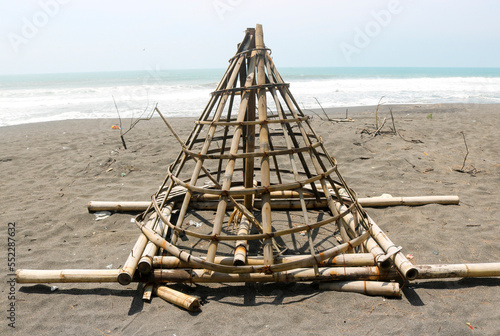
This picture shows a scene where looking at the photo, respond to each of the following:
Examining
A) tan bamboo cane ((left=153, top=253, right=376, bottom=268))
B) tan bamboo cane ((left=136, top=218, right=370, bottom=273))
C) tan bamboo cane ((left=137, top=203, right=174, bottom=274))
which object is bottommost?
tan bamboo cane ((left=153, top=253, right=376, bottom=268))

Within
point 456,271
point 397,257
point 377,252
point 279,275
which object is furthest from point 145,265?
point 456,271

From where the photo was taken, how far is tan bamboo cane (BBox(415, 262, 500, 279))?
3.01 meters

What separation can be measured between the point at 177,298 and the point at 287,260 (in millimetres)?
996

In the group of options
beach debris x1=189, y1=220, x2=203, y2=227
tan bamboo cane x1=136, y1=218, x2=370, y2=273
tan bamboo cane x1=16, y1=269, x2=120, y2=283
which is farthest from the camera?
beach debris x1=189, y1=220, x2=203, y2=227

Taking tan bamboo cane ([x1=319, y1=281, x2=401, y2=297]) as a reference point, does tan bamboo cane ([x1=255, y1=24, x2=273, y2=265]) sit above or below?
above

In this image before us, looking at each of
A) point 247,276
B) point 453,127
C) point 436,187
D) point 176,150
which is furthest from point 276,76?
point 453,127

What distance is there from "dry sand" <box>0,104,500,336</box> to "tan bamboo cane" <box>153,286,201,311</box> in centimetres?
7

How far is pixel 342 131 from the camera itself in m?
9.10

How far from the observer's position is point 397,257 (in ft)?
9.87

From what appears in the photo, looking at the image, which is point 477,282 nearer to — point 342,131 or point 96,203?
point 96,203

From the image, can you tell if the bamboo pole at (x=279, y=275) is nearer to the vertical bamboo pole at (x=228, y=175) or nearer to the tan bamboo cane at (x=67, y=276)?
the tan bamboo cane at (x=67, y=276)

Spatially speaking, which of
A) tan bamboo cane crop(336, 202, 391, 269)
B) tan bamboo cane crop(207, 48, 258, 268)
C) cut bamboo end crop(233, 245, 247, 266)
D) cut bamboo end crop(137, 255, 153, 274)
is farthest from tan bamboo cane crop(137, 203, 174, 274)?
tan bamboo cane crop(336, 202, 391, 269)

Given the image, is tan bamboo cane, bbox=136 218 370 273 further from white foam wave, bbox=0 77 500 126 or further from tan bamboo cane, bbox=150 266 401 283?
white foam wave, bbox=0 77 500 126

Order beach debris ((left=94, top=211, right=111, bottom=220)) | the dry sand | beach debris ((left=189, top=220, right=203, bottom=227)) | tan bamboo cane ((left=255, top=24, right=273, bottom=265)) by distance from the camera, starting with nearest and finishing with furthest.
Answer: the dry sand → tan bamboo cane ((left=255, top=24, right=273, bottom=265)) → beach debris ((left=189, top=220, right=203, bottom=227)) → beach debris ((left=94, top=211, right=111, bottom=220))
